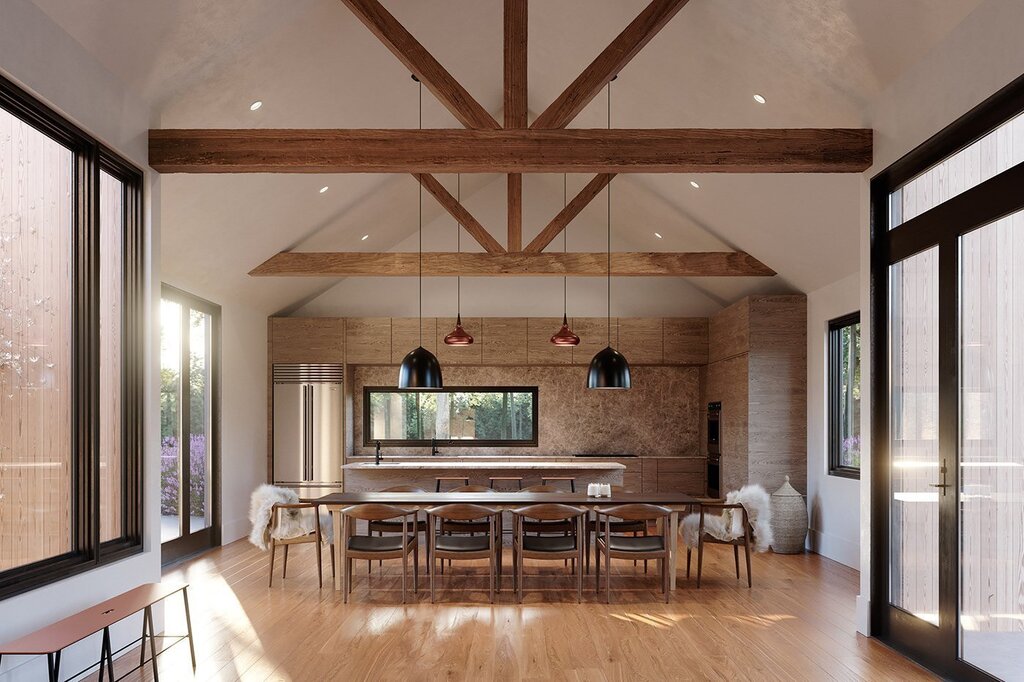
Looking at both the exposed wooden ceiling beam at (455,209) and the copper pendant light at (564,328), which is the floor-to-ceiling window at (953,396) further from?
the exposed wooden ceiling beam at (455,209)

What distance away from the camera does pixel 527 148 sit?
5586 mm

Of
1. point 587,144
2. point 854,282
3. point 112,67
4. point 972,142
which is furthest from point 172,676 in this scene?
point 854,282

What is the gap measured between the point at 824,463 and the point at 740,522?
2013mm

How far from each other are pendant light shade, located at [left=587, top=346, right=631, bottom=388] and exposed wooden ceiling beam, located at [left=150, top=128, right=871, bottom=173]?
2092mm

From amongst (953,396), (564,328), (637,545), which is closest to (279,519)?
(637,545)

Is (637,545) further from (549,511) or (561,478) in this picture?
(561,478)

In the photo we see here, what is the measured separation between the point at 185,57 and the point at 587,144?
2.51m

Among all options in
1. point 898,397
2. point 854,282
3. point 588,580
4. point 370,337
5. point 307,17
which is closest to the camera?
point 898,397

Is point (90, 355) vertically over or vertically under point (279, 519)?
over

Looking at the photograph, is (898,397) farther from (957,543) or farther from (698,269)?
(698,269)

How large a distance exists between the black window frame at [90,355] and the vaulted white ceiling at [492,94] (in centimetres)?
50

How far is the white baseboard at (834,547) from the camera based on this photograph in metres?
7.92

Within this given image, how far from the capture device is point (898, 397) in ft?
17.3

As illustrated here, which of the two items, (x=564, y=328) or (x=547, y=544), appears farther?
(x=564, y=328)
